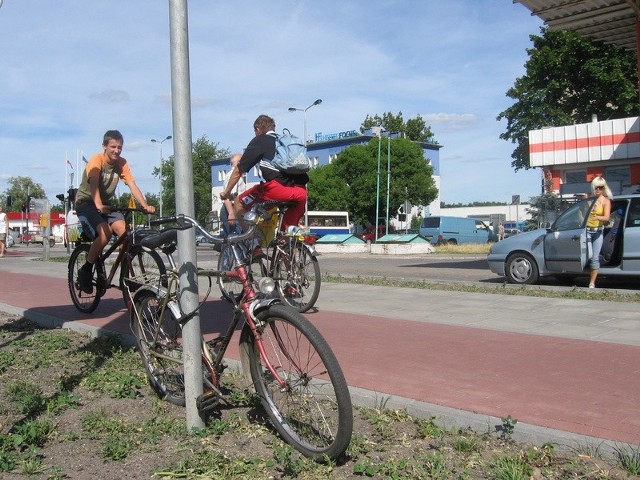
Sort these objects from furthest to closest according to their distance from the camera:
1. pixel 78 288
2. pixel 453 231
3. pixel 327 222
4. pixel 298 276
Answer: pixel 327 222 → pixel 453 231 → pixel 78 288 → pixel 298 276

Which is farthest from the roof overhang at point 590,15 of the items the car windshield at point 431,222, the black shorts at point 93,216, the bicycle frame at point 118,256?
the car windshield at point 431,222

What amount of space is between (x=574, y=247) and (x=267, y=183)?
592cm

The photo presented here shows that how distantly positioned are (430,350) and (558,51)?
42.6 meters

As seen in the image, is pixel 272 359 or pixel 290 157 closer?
pixel 272 359

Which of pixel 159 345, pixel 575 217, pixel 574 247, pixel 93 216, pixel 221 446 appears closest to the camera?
pixel 221 446

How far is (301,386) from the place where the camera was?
3684mm

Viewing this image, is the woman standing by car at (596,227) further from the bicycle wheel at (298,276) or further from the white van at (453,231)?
the white van at (453,231)

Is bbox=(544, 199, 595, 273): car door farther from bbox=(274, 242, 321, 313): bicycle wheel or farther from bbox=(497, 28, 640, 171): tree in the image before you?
bbox=(497, 28, 640, 171): tree

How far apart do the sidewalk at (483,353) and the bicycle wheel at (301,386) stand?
0.72m

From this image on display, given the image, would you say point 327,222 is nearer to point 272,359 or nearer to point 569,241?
point 569,241

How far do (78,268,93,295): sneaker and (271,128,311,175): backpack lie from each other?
8.23 feet

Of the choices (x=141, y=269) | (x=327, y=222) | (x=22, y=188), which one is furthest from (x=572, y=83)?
(x=22, y=188)

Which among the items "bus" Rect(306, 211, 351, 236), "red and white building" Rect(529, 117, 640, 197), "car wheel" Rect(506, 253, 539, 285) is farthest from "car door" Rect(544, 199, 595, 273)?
"bus" Rect(306, 211, 351, 236)

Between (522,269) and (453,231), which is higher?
(453,231)
